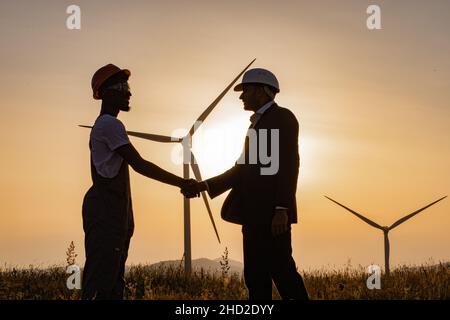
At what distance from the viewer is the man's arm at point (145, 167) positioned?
921 cm

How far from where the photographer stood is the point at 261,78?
9.53 metres

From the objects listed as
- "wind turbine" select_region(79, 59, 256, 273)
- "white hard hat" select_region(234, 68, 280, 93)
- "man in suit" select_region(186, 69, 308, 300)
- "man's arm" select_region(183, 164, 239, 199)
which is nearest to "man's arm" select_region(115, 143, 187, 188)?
"man's arm" select_region(183, 164, 239, 199)

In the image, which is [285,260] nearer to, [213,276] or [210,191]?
[210,191]

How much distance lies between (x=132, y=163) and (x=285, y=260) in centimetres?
215

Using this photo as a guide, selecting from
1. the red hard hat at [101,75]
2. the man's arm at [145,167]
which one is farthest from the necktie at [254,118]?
the red hard hat at [101,75]

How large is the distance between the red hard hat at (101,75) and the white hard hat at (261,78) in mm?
1515

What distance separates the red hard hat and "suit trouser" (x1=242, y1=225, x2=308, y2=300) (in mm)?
2431

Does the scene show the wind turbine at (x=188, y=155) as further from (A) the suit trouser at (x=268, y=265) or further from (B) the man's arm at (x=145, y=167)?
(A) the suit trouser at (x=268, y=265)

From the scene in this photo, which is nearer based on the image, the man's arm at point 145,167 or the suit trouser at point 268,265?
the suit trouser at point 268,265

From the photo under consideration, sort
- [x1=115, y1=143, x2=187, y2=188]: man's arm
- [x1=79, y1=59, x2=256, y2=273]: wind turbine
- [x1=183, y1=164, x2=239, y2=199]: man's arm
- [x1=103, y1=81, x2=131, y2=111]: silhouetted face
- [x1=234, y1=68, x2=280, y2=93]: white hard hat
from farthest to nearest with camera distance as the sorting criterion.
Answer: [x1=79, y1=59, x2=256, y2=273]: wind turbine → [x1=183, y1=164, x2=239, y2=199]: man's arm → [x1=234, y1=68, x2=280, y2=93]: white hard hat → [x1=103, y1=81, x2=131, y2=111]: silhouetted face → [x1=115, y1=143, x2=187, y2=188]: man's arm

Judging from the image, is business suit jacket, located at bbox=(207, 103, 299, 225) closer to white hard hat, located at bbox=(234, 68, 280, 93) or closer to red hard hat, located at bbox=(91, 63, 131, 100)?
white hard hat, located at bbox=(234, 68, 280, 93)

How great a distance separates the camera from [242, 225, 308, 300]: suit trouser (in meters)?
9.10

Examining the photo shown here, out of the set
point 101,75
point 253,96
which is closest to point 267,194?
point 253,96
